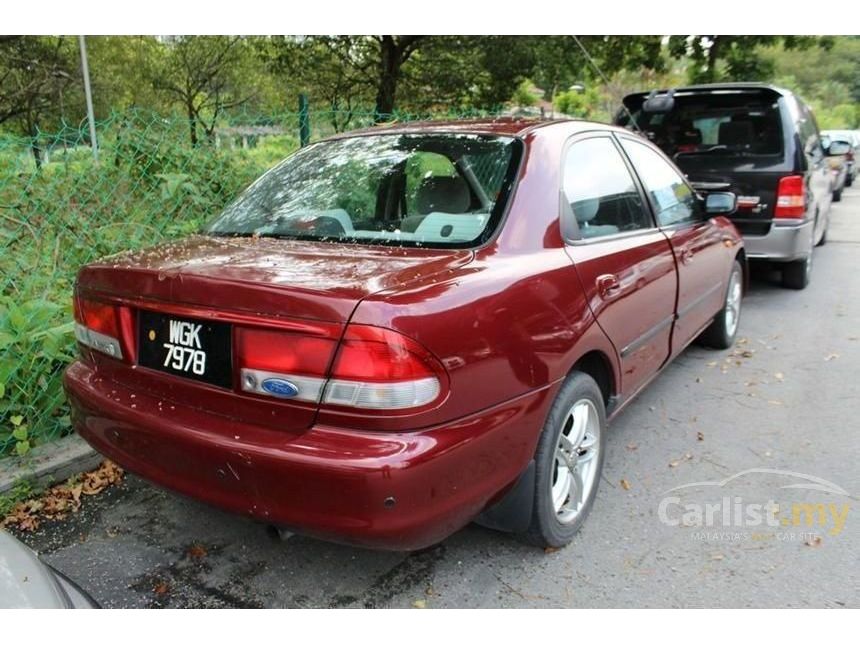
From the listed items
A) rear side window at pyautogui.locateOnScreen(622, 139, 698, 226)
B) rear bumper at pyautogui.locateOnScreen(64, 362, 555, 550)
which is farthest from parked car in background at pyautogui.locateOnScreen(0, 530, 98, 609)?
rear side window at pyautogui.locateOnScreen(622, 139, 698, 226)

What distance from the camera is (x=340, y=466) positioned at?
1770mm

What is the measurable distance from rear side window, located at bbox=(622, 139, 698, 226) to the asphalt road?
1202mm

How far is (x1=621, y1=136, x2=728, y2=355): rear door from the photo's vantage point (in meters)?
3.58

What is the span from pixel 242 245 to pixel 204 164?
3450 millimetres

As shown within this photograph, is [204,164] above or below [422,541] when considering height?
above

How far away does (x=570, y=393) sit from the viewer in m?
2.46

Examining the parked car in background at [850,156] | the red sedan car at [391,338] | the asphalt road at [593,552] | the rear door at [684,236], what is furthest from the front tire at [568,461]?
the parked car in background at [850,156]

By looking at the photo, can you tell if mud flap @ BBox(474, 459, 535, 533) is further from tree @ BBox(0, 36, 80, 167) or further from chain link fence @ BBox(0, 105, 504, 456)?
tree @ BBox(0, 36, 80, 167)

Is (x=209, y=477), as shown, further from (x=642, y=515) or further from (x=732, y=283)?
(x=732, y=283)

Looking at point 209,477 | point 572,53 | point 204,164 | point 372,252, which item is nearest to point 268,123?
point 204,164

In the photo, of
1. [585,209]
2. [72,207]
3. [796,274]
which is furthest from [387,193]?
[796,274]

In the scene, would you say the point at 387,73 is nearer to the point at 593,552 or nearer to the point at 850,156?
the point at 593,552

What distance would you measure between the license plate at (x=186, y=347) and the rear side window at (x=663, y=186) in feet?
7.80

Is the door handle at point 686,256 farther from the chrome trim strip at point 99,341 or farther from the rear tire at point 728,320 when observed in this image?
the chrome trim strip at point 99,341
